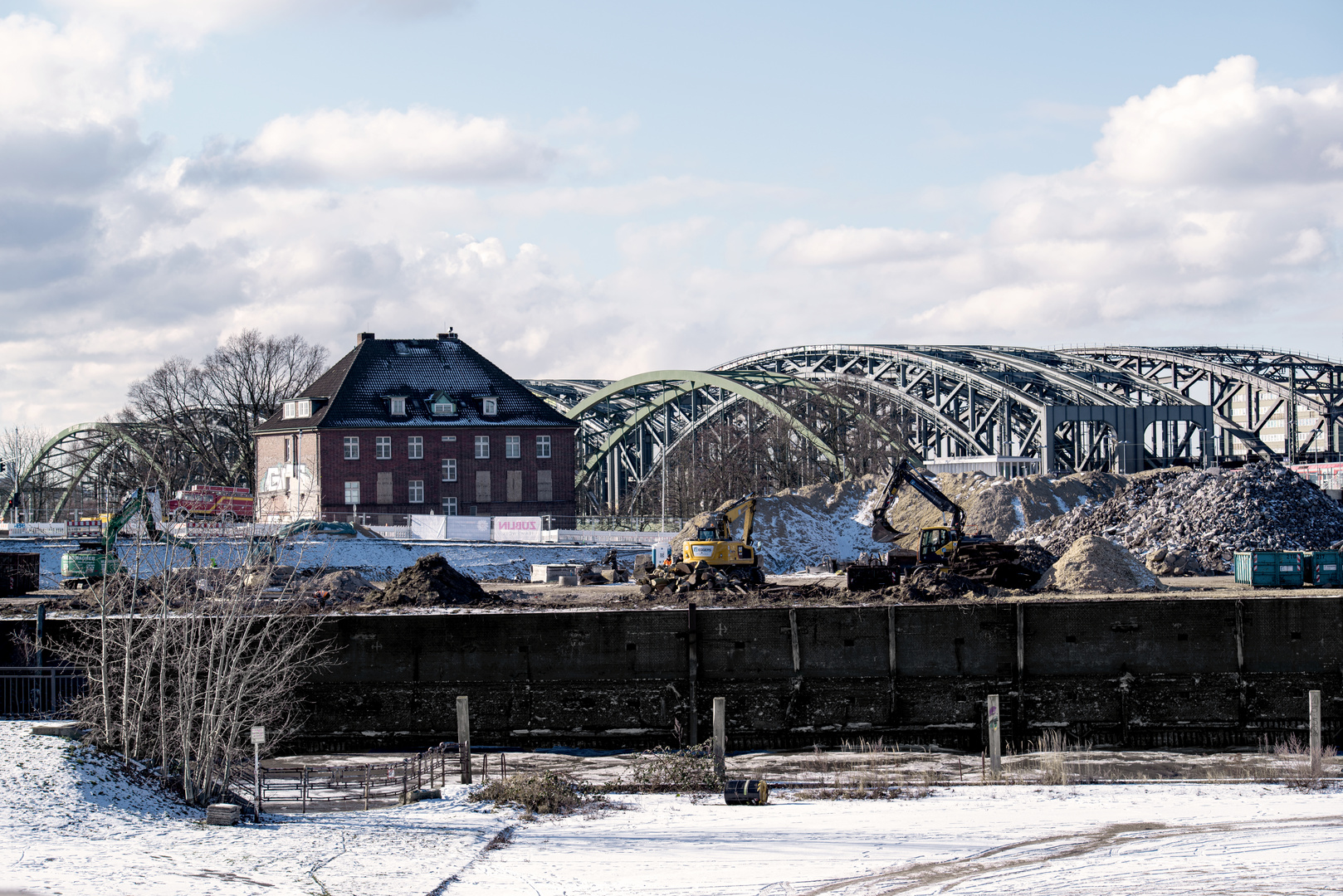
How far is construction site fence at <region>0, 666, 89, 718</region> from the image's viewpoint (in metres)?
26.3

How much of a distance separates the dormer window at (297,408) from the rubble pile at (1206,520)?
1554 inches

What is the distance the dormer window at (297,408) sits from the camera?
72.5m

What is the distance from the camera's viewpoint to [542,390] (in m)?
115

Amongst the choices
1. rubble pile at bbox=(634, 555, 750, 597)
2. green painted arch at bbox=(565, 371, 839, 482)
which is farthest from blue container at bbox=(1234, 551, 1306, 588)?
green painted arch at bbox=(565, 371, 839, 482)

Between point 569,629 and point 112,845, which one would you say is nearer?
point 112,845

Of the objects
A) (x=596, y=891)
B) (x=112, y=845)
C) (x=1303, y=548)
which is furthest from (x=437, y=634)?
(x=1303, y=548)

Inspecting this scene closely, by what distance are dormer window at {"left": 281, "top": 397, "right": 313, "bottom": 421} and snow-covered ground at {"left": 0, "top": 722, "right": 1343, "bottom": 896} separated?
2140 inches

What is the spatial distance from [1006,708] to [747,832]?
13302mm

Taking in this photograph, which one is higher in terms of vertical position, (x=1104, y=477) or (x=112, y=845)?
(x=1104, y=477)

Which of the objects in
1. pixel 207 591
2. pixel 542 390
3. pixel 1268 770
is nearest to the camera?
pixel 207 591

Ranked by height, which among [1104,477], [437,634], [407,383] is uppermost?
[407,383]

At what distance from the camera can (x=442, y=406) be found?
236ft

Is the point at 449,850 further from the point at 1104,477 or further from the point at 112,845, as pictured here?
the point at 1104,477

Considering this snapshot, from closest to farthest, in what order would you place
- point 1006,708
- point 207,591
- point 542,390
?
1. point 207,591
2. point 1006,708
3. point 542,390
